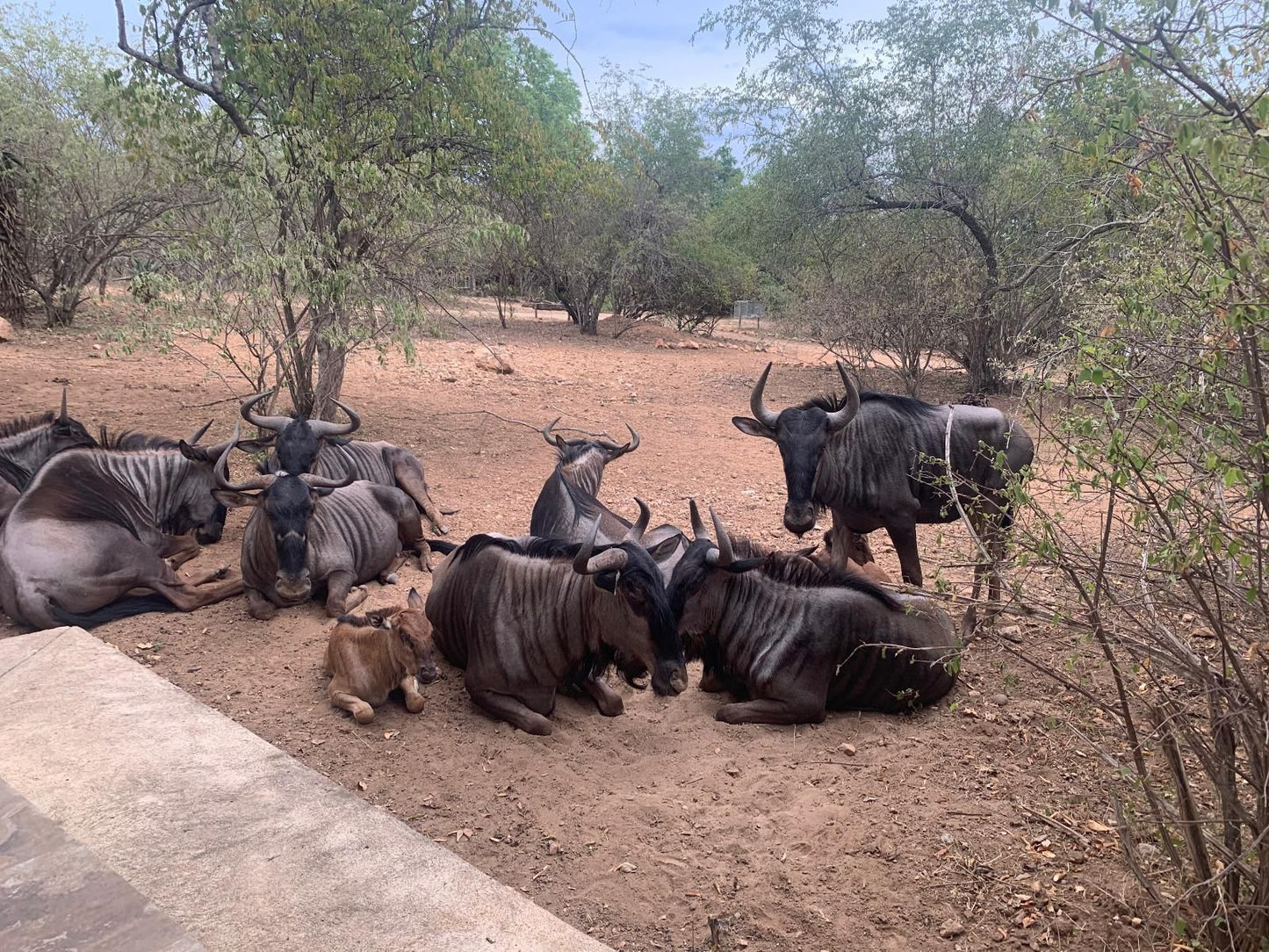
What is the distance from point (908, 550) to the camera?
6.27 metres

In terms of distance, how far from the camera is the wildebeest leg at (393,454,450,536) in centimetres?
795

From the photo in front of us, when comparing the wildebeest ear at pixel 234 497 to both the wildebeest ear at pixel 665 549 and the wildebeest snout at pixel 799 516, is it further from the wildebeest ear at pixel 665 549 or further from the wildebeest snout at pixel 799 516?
the wildebeest snout at pixel 799 516

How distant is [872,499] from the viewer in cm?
622

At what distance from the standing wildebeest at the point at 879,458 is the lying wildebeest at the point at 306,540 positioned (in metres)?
3.23

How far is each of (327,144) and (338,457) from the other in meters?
3.50

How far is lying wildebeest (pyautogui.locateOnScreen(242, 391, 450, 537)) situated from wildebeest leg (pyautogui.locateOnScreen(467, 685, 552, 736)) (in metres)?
2.79

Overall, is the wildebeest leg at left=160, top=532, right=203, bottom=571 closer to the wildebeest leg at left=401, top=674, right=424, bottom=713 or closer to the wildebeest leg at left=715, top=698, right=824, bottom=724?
the wildebeest leg at left=401, top=674, right=424, bottom=713

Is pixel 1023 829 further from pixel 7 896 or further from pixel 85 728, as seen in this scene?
pixel 85 728

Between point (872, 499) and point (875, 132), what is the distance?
12.1 meters

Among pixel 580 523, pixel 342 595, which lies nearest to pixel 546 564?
pixel 580 523

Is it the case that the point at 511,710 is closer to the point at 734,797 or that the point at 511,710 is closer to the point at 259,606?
the point at 734,797

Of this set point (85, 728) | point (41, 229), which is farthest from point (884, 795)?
point (41, 229)

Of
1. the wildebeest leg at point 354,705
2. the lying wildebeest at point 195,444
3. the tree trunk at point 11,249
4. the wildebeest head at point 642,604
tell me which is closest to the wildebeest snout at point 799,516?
the wildebeest head at point 642,604

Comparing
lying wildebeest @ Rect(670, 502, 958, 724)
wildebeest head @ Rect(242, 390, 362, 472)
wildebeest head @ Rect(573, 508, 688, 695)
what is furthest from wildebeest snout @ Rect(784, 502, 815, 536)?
wildebeest head @ Rect(242, 390, 362, 472)
